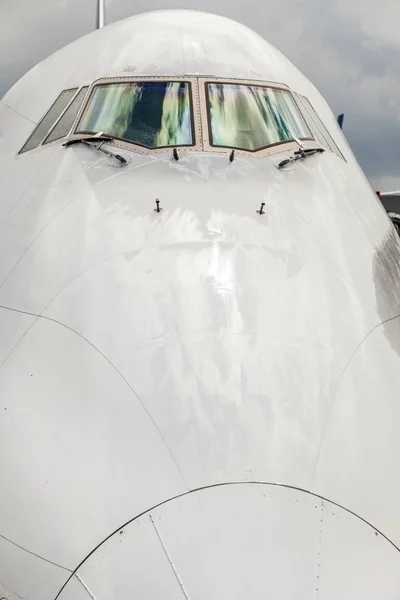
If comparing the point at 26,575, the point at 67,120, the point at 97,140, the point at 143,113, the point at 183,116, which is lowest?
the point at 26,575

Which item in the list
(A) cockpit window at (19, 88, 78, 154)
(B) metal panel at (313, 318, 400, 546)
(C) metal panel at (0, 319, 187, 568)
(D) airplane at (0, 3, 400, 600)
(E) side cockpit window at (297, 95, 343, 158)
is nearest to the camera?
(D) airplane at (0, 3, 400, 600)

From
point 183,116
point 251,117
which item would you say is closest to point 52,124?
point 183,116

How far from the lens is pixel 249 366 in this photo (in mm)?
4621

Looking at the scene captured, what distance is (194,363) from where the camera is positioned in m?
4.62

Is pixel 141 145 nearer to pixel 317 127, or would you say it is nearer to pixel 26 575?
pixel 317 127

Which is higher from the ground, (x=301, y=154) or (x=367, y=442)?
(x=301, y=154)

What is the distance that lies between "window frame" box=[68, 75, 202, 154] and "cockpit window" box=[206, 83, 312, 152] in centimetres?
15

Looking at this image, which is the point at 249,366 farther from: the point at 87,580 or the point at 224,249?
the point at 87,580

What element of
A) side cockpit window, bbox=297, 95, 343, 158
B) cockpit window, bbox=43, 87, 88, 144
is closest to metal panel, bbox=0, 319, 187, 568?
cockpit window, bbox=43, 87, 88, 144

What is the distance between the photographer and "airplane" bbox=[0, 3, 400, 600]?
12.8ft

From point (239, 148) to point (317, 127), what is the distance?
5.59 ft

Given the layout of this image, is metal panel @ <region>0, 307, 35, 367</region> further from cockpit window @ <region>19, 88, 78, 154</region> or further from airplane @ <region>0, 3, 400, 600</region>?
cockpit window @ <region>19, 88, 78, 154</region>

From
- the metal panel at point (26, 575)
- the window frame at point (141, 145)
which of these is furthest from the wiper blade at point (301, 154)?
the metal panel at point (26, 575)

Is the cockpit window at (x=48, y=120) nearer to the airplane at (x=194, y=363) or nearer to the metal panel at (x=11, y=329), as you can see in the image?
the airplane at (x=194, y=363)
